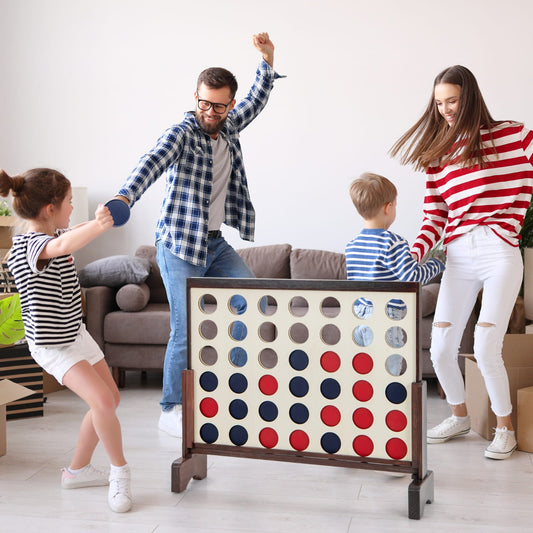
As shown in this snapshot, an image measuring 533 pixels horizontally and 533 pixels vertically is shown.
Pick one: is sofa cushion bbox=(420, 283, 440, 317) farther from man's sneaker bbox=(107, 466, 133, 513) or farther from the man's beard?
man's sneaker bbox=(107, 466, 133, 513)

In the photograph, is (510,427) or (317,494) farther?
(510,427)

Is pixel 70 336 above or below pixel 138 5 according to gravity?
below

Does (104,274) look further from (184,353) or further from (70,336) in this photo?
(70,336)

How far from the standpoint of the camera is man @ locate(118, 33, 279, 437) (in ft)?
8.63

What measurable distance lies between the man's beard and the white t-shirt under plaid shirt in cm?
89

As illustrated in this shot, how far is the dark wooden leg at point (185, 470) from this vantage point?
84.3 inches

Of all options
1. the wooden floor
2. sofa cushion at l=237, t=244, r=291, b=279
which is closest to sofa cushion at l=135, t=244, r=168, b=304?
sofa cushion at l=237, t=244, r=291, b=279

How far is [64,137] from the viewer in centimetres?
493

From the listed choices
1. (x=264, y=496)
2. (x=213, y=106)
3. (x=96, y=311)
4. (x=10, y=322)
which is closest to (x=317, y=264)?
(x=96, y=311)

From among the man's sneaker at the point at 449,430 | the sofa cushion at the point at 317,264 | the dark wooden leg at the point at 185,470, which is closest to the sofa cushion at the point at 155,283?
the sofa cushion at the point at 317,264

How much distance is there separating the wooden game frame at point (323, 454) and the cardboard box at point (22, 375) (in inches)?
49.5

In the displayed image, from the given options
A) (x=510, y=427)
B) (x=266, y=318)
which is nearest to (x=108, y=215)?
(x=266, y=318)

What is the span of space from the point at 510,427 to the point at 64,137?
3562 mm

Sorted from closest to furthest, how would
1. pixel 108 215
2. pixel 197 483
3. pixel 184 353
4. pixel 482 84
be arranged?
pixel 108 215 → pixel 197 483 → pixel 184 353 → pixel 482 84
